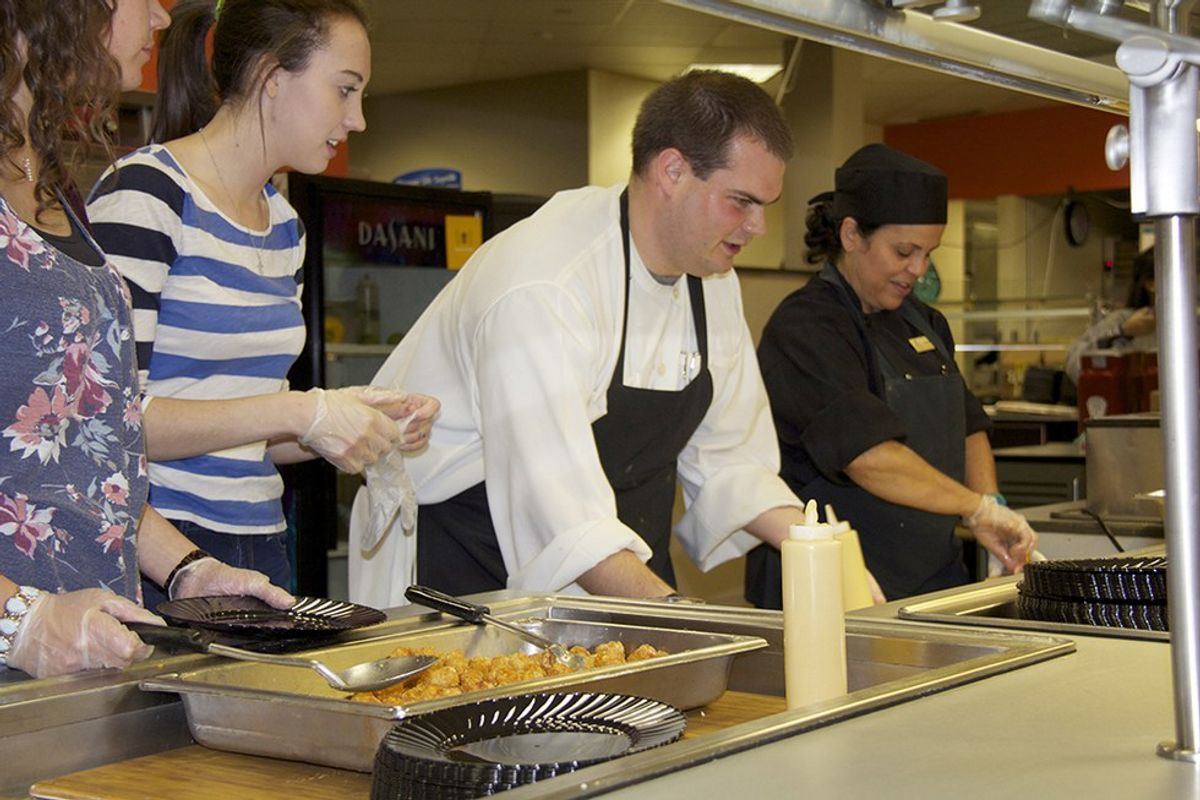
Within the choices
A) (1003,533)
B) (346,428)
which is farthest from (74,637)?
(1003,533)

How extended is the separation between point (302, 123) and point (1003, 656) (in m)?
1.22

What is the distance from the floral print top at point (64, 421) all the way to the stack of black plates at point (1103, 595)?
1.00m

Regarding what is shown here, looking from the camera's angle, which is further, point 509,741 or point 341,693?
point 341,693

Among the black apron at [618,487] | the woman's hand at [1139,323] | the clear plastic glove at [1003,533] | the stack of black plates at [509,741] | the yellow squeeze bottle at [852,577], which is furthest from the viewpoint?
the woman's hand at [1139,323]

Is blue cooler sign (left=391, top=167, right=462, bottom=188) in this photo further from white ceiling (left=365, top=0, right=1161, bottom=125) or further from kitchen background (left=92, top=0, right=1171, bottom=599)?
white ceiling (left=365, top=0, right=1161, bottom=125)

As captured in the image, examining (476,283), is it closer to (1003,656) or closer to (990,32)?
(990,32)

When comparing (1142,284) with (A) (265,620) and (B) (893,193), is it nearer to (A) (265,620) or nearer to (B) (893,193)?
(B) (893,193)

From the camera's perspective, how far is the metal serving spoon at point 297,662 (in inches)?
49.8

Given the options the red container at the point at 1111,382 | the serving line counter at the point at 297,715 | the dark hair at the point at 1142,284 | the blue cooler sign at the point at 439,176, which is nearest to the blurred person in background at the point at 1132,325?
the dark hair at the point at 1142,284

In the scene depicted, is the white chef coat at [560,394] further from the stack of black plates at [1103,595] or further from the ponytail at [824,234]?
the ponytail at [824,234]

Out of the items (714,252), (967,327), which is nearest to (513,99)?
(967,327)

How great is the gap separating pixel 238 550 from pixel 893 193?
168cm

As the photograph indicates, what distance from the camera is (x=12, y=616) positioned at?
1299 mm

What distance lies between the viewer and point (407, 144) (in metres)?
10.4
